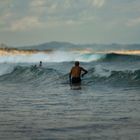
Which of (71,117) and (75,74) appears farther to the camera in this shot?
(75,74)

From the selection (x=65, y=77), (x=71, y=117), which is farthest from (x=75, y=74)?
(x=71, y=117)

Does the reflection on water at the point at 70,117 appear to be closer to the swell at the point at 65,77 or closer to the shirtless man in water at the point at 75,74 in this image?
the shirtless man in water at the point at 75,74

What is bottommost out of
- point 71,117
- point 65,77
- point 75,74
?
point 71,117

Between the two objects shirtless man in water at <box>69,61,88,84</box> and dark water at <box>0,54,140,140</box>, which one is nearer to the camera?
dark water at <box>0,54,140,140</box>

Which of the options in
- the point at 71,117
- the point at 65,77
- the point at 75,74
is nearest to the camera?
the point at 71,117

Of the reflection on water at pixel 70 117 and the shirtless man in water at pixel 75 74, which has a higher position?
the shirtless man in water at pixel 75 74

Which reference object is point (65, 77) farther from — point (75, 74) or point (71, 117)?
point (71, 117)

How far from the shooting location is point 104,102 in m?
14.7

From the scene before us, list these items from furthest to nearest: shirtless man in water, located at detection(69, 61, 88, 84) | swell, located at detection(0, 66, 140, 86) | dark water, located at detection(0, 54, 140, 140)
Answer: swell, located at detection(0, 66, 140, 86), shirtless man in water, located at detection(69, 61, 88, 84), dark water, located at detection(0, 54, 140, 140)

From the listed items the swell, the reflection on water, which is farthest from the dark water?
the swell

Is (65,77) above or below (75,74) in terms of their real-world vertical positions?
below

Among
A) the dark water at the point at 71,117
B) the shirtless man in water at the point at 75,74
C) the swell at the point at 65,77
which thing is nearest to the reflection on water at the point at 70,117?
the dark water at the point at 71,117

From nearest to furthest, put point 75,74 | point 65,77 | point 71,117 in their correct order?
point 71,117 < point 75,74 < point 65,77

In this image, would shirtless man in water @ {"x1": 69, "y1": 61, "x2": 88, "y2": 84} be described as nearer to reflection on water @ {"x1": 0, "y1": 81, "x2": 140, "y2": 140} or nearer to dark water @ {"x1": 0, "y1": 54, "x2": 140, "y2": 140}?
dark water @ {"x1": 0, "y1": 54, "x2": 140, "y2": 140}
